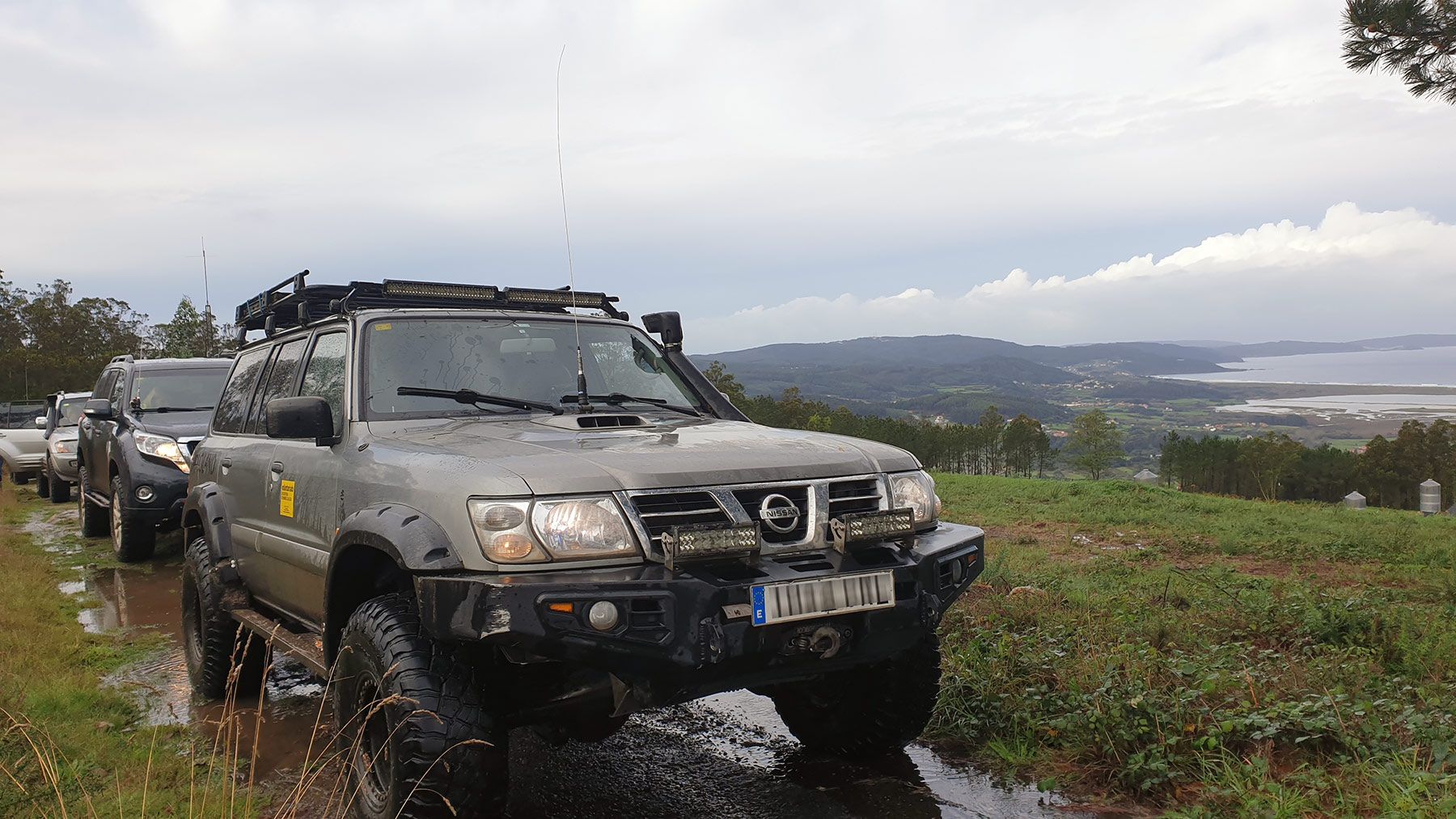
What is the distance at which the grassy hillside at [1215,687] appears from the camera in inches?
135

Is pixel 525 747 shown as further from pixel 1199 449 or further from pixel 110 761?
pixel 1199 449

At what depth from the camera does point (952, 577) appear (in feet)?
11.4

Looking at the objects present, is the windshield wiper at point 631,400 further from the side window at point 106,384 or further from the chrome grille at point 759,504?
the side window at point 106,384

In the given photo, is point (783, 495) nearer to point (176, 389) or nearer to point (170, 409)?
point (170, 409)

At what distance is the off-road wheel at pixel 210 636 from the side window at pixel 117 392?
556 cm

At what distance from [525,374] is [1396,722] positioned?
11.9 feet

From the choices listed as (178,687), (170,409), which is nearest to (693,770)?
(178,687)

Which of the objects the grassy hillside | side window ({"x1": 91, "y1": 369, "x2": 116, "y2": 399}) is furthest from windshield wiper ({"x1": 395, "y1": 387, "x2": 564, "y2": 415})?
side window ({"x1": 91, "y1": 369, "x2": 116, "y2": 399})

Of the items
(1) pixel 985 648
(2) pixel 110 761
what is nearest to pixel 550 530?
(2) pixel 110 761

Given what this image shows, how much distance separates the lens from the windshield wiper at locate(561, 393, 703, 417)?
13.9ft

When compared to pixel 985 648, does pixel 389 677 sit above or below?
above

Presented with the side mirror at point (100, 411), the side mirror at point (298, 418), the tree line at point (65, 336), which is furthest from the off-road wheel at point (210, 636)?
the tree line at point (65, 336)

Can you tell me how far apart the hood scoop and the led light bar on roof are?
1455mm

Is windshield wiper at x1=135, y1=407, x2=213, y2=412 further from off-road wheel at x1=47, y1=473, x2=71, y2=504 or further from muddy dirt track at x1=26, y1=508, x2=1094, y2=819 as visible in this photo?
off-road wheel at x1=47, y1=473, x2=71, y2=504
